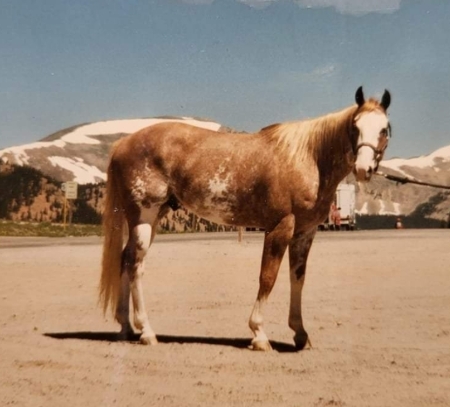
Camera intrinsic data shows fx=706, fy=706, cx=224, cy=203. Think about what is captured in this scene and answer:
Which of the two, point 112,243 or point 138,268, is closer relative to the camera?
point 138,268

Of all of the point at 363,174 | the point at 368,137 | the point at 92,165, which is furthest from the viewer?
the point at 92,165

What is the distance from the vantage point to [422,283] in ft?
39.6

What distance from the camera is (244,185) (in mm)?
6730

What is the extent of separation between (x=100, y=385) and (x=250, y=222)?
7.62 ft

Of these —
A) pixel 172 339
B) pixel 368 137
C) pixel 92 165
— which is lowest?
pixel 172 339

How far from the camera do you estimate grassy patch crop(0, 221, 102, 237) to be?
29.2m

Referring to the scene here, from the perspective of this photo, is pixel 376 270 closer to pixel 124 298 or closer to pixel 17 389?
pixel 124 298

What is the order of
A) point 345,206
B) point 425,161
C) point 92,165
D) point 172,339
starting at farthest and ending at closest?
point 425,161
point 92,165
point 345,206
point 172,339

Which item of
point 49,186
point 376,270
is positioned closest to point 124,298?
point 376,270

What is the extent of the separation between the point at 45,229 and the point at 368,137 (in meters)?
25.9

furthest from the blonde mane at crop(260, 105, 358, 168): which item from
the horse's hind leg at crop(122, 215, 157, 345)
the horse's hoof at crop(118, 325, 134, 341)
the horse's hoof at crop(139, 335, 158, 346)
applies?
the horse's hoof at crop(118, 325, 134, 341)

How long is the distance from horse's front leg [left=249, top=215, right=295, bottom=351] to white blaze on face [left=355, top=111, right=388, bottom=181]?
2.90 feet

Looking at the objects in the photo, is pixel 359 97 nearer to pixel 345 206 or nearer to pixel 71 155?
pixel 345 206

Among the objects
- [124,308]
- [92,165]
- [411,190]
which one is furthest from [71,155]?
[411,190]
